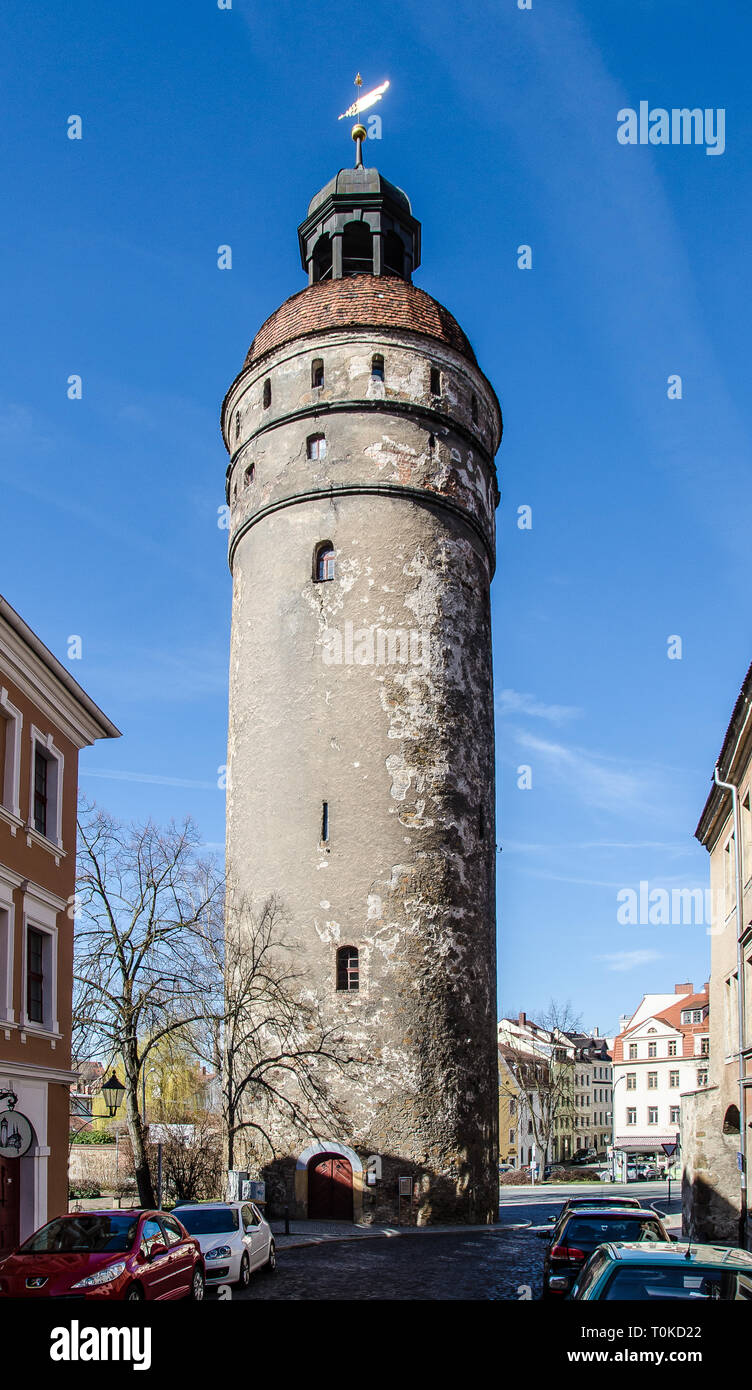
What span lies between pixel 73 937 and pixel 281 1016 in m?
7.40

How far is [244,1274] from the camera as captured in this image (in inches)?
604

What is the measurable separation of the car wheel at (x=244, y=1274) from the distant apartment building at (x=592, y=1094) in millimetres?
79758

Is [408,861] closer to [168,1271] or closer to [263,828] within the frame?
[263,828]

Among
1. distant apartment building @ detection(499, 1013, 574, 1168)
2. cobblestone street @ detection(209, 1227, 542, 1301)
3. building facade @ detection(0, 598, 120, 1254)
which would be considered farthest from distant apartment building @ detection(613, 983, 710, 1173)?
building facade @ detection(0, 598, 120, 1254)

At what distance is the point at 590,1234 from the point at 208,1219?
5158 mm

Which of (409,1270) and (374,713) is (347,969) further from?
(409,1270)

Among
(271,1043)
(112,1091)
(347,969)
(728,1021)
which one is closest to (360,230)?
(347,969)

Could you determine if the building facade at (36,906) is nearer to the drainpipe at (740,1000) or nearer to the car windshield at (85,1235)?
the car windshield at (85,1235)

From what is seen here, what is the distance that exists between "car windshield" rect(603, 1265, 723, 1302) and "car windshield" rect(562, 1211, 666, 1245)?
6.14m

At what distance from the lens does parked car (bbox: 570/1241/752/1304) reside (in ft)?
23.1

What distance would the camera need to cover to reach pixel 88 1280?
10750mm

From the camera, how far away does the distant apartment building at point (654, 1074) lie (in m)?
79.5
